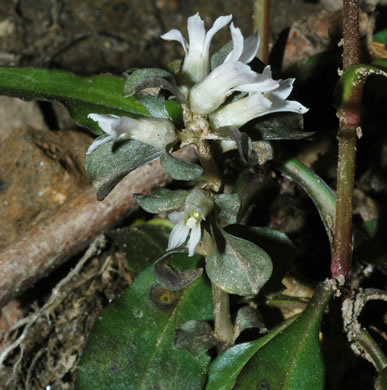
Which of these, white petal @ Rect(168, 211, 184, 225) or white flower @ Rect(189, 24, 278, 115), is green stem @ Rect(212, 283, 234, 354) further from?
white flower @ Rect(189, 24, 278, 115)

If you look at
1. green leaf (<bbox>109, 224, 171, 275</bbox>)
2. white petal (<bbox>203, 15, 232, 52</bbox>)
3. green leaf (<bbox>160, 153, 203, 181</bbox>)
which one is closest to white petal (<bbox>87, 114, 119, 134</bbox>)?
green leaf (<bbox>160, 153, 203, 181</bbox>)

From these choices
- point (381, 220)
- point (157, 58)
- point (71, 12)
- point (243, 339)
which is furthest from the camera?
point (71, 12)

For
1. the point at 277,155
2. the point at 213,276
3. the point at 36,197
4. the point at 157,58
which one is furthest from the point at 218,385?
the point at 157,58

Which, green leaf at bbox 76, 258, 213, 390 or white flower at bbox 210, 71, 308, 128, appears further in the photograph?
green leaf at bbox 76, 258, 213, 390

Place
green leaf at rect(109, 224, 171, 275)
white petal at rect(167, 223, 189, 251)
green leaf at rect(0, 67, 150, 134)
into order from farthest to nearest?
green leaf at rect(109, 224, 171, 275)
green leaf at rect(0, 67, 150, 134)
white petal at rect(167, 223, 189, 251)

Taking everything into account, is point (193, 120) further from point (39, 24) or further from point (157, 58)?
point (39, 24)

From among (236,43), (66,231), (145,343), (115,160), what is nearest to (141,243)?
(66,231)
